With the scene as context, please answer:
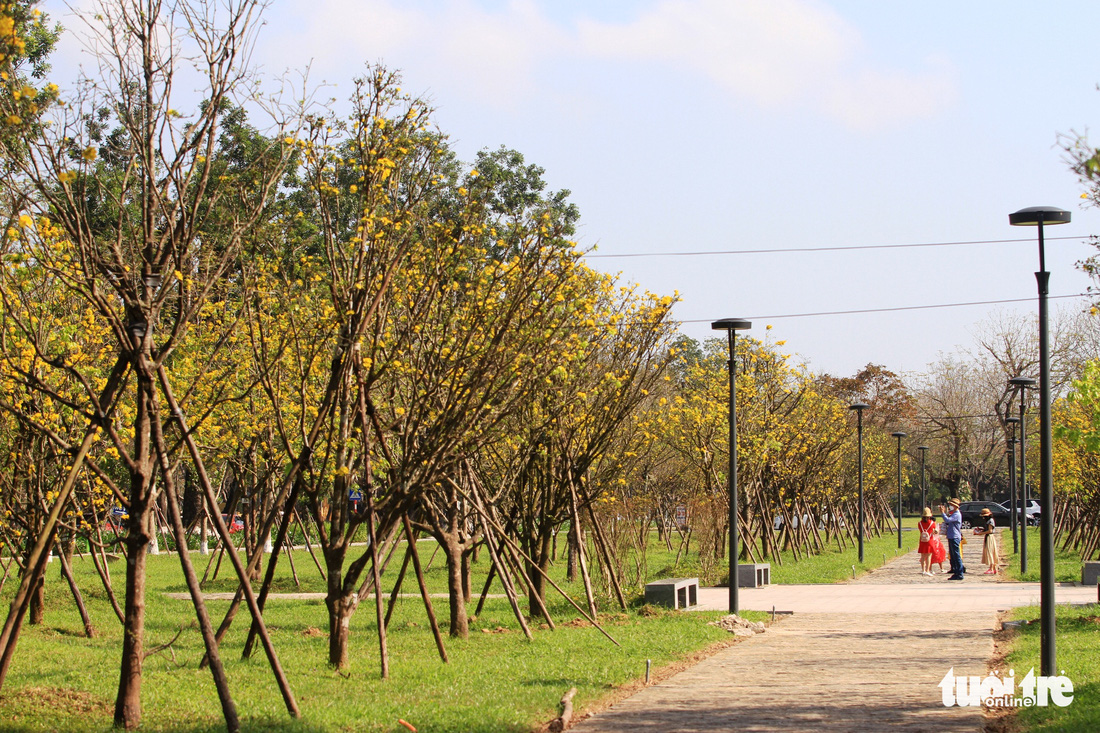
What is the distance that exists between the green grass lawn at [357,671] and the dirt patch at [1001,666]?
10.6 feet

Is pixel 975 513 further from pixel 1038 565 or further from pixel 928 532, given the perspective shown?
pixel 928 532

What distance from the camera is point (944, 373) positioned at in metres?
73.6

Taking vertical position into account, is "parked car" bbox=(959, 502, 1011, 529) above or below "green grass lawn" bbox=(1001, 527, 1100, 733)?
below

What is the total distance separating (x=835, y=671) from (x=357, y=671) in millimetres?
4934

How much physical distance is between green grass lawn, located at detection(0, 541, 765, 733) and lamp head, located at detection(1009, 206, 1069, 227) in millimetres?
5770

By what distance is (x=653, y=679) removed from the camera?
11266mm

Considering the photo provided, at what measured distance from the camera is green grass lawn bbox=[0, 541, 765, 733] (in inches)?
341

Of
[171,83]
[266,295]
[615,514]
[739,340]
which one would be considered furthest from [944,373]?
[171,83]

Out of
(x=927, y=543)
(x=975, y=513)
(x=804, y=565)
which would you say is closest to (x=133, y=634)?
(x=927, y=543)

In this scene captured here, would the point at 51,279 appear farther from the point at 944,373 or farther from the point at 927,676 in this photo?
the point at 944,373

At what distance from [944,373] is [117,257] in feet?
234

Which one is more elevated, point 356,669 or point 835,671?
point 356,669

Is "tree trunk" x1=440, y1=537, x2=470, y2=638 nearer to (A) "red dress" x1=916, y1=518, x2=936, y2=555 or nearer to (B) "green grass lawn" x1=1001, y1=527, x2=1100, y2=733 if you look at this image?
(B) "green grass lawn" x1=1001, y1=527, x2=1100, y2=733

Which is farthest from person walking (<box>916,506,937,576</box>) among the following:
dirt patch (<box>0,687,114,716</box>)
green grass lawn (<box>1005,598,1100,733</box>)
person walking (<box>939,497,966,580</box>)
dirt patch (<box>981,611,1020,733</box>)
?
dirt patch (<box>0,687,114,716</box>)
